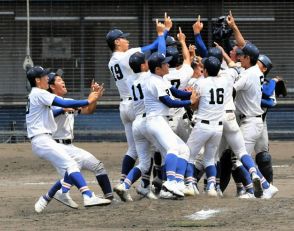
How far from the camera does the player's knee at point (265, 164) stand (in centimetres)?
1261

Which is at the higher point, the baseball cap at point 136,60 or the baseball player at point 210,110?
the baseball cap at point 136,60

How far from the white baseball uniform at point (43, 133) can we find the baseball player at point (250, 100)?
2.17m

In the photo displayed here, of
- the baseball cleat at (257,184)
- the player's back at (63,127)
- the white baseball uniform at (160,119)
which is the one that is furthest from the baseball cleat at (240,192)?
the player's back at (63,127)

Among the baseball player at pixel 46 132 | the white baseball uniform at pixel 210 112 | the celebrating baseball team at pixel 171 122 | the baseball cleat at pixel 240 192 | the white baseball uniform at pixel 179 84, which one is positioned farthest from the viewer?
the baseball cleat at pixel 240 192

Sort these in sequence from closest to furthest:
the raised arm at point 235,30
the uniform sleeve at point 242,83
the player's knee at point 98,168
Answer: the player's knee at point 98,168
the uniform sleeve at point 242,83
the raised arm at point 235,30

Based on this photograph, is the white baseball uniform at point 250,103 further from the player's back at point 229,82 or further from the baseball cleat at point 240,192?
the baseball cleat at point 240,192

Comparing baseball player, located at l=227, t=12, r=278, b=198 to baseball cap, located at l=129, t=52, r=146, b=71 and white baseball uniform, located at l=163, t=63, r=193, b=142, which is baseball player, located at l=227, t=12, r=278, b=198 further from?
baseball cap, located at l=129, t=52, r=146, b=71

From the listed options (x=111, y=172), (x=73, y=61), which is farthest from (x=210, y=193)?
(x=73, y=61)

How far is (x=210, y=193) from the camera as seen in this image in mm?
11695

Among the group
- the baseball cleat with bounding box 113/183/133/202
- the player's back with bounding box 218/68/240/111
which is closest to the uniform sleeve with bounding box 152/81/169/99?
the player's back with bounding box 218/68/240/111

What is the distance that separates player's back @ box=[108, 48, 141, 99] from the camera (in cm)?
1245

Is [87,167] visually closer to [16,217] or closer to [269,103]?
[16,217]

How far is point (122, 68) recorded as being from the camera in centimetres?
1251

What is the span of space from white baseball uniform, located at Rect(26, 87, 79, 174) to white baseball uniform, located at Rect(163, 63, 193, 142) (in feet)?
5.01
